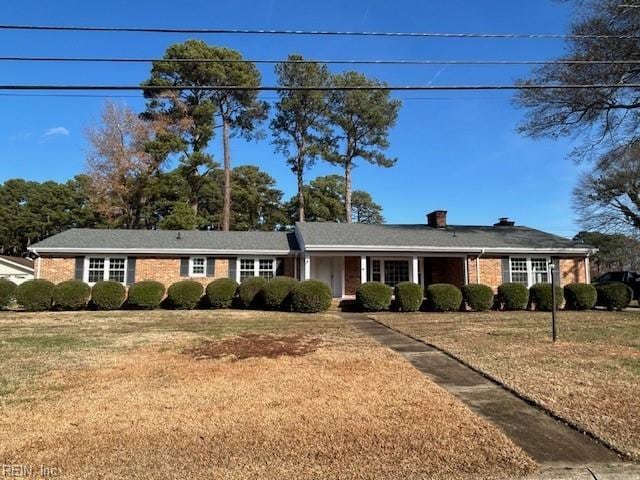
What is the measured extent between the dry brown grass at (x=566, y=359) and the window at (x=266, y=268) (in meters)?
7.84

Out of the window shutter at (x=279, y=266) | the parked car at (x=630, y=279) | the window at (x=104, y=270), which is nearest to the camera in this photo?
the window at (x=104, y=270)

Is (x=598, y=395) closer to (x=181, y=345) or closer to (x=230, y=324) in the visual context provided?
(x=181, y=345)

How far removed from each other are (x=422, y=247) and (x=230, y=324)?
34.3ft

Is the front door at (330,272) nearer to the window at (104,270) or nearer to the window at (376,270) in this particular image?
the window at (376,270)

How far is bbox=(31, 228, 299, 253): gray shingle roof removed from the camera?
66.5 feet

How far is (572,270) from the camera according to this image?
22.1 m

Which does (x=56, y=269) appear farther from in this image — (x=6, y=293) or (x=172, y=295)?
(x=172, y=295)

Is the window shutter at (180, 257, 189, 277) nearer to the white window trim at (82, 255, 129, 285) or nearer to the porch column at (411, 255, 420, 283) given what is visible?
the white window trim at (82, 255, 129, 285)

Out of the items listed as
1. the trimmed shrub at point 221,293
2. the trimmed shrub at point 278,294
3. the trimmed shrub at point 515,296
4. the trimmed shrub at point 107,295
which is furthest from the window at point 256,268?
the trimmed shrub at point 515,296

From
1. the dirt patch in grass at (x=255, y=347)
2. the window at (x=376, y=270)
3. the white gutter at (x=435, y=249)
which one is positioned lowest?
the dirt patch in grass at (x=255, y=347)

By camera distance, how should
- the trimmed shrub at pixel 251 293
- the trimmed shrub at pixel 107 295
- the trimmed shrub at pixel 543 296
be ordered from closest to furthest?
the trimmed shrub at pixel 107 295 → the trimmed shrub at pixel 543 296 → the trimmed shrub at pixel 251 293

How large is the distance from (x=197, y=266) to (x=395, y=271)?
9.25 m

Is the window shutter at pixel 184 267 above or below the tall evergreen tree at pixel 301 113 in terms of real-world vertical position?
below

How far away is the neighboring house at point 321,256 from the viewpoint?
20203mm
